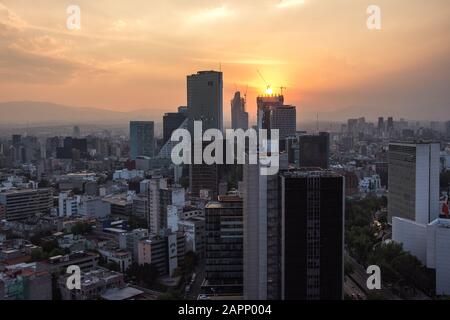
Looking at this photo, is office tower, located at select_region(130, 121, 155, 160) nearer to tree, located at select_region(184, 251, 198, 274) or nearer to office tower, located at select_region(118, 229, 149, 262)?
office tower, located at select_region(118, 229, 149, 262)

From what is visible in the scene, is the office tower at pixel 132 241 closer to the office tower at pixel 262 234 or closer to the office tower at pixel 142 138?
the office tower at pixel 262 234

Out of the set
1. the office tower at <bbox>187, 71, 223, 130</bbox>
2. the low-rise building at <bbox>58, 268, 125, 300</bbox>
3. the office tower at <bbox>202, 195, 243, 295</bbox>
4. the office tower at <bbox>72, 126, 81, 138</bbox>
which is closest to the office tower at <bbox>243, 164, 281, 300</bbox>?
the office tower at <bbox>202, 195, 243, 295</bbox>

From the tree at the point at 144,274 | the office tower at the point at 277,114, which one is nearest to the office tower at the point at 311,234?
the tree at the point at 144,274

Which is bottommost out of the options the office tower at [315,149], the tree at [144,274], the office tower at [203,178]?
the tree at [144,274]

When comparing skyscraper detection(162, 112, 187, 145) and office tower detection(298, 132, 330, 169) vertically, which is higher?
skyscraper detection(162, 112, 187, 145)

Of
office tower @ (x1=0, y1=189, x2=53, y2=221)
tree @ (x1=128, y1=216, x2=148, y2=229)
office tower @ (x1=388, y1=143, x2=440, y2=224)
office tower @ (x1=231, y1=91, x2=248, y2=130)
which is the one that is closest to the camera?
office tower @ (x1=388, y1=143, x2=440, y2=224)

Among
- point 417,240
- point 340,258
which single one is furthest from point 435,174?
point 340,258
